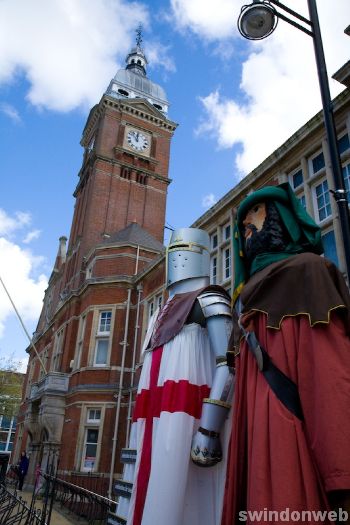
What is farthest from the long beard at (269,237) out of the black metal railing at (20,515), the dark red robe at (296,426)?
the black metal railing at (20,515)

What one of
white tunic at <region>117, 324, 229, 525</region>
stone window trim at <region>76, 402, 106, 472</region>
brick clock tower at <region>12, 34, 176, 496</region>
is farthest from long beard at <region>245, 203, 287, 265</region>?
stone window trim at <region>76, 402, 106, 472</region>

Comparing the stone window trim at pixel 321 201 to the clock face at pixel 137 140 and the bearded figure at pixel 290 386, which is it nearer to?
the bearded figure at pixel 290 386

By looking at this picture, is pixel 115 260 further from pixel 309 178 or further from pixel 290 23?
pixel 290 23

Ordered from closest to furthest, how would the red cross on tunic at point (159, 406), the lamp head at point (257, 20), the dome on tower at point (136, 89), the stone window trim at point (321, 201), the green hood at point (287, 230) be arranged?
1. the green hood at point (287, 230)
2. the red cross on tunic at point (159, 406)
3. the lamp head at point (257, 20)
4. the stone window trim at point (321, 201)
5. the dome on tower at point (136, 89)

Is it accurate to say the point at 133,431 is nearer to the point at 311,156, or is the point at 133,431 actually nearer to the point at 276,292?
the point at 276,292

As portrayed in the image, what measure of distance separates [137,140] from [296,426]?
28.7m

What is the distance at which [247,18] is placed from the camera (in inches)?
162

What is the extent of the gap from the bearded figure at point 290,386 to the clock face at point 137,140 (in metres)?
27.0

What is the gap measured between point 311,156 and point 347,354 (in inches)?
Answer: 307

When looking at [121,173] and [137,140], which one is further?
[137,140]

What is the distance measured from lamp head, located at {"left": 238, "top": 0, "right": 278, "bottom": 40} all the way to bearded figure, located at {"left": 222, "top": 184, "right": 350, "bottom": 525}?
7.72 feet

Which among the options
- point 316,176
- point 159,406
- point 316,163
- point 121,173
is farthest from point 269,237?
point 121,173

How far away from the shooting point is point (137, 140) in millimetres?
28906

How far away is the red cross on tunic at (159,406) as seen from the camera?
306 cm
